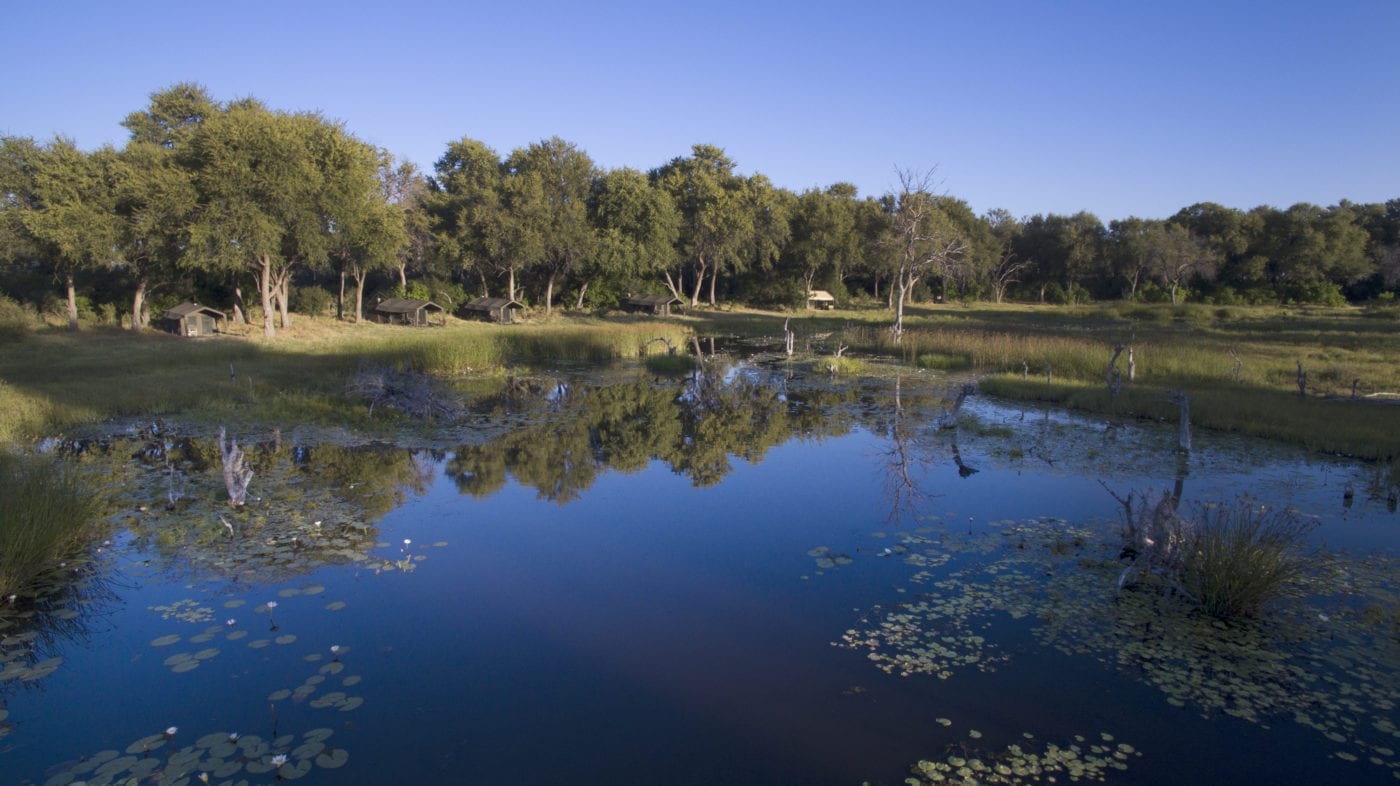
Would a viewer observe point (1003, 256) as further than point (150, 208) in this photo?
Yes

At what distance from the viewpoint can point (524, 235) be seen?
40.5 m

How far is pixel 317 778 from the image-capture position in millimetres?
4578

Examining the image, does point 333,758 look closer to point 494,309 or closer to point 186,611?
point 186,611

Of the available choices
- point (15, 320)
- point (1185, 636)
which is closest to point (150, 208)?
point (15, 320)

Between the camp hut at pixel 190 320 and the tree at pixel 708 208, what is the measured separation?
26.3 metres

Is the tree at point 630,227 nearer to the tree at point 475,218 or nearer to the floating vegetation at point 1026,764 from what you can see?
the tree at point 475,218

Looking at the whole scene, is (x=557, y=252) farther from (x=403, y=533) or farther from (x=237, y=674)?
(x=237, y=674)

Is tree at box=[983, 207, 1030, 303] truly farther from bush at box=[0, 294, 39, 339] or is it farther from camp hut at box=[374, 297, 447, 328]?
bush at box=[0, 294, 39, 339]

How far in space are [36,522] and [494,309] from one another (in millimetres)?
35017

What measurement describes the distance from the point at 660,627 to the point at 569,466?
6.03m

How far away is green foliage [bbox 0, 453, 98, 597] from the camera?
21.8 ft

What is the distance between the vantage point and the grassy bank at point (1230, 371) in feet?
42.8

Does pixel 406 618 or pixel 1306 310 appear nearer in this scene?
pixel 406 618

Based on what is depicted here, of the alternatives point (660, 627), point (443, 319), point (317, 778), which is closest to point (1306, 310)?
point (443, 319)
